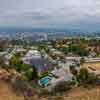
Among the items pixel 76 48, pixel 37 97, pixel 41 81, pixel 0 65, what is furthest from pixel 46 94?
pixel 76 48

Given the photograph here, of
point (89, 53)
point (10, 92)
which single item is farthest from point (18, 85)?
point (89, 53)

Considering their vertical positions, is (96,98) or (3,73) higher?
(3,73)

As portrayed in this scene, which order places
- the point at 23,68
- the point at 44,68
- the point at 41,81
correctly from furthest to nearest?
the point at 44,68
the point at 23,68
the point at 41,81

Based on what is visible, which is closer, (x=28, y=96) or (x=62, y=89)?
(x=28, y=96)

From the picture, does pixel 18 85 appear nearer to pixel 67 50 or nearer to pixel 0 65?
pixel 0 65

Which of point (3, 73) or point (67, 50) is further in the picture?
point (67, 50)

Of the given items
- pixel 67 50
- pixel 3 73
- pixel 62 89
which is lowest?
pixel 67 50

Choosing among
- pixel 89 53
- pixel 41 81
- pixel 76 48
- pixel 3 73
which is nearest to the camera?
pixel 3 73

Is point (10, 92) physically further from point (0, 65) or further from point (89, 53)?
point (89, 53)

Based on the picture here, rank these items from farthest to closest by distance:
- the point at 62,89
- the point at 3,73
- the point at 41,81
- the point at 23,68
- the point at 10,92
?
1. the point at 23,68
2. the point at 41,81
3. the point at 62,89
4. the point at 3,73
5. the point at 10,92
